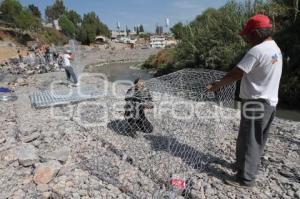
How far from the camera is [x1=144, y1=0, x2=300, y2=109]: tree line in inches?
434

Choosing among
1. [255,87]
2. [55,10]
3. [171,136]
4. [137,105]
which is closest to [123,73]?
[137,105]

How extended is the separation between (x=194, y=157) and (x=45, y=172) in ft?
6.75

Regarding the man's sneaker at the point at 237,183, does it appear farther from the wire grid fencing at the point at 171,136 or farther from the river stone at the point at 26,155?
the river stone at the point at 26,155

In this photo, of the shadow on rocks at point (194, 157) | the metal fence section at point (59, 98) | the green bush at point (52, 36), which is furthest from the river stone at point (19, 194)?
the green bush at point (52, 36)

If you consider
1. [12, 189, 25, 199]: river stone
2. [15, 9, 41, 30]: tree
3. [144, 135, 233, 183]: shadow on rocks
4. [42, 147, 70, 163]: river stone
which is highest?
[15, 9, 41, 30]: tree

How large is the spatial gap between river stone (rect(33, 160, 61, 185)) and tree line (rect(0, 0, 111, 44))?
5068 centimetres

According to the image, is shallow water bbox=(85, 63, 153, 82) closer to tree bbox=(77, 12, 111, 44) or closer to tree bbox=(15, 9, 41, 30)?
tree bbox=(15, 9, 41, 30)

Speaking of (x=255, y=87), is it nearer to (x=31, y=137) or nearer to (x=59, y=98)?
(x=31, y=137)

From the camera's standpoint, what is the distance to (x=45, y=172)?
155 inches

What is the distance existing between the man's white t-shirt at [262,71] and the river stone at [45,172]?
2.53 metres

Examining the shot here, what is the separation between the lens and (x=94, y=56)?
4547cm

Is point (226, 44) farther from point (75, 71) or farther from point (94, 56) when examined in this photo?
point (94, 56)

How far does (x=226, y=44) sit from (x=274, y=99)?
11.7 meters

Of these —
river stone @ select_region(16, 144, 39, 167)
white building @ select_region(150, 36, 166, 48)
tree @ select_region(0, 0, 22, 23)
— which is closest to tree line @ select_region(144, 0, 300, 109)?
river stone @ select_region(16, 144, 39, 167)
